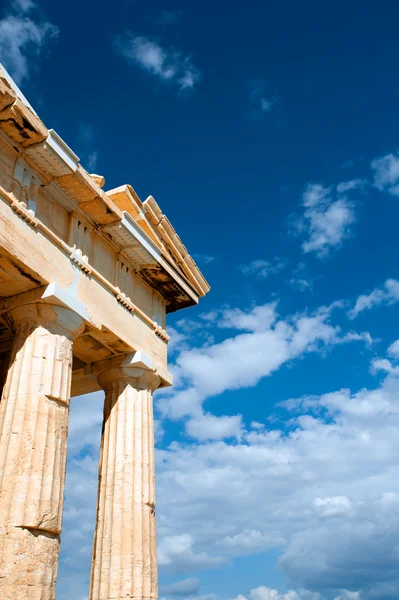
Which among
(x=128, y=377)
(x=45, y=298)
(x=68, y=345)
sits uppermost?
(x=45, y=298)

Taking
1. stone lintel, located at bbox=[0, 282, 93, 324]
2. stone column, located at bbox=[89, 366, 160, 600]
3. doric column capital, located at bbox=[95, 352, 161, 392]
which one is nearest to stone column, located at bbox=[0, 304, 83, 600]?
stone lintel, located at bbox=[0, 282, 93, 324]

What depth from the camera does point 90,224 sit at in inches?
609

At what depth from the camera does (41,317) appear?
13117 millimetres

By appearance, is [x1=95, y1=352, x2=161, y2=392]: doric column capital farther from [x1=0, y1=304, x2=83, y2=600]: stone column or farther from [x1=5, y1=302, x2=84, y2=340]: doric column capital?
[x1=5, y1=302, x2=84, y2=340]: doric column capital

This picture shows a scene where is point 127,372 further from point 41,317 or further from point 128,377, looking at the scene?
point 41,317

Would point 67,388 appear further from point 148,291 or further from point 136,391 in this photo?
point 148,291

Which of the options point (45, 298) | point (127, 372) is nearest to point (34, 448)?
point (45, 298)

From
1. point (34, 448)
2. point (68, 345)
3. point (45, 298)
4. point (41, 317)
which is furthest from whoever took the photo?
point (68, 345)

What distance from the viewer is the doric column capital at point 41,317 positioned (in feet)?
43.0

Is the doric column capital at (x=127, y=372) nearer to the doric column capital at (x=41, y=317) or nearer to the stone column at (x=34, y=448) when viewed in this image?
the stone column at (x=34, y=448)

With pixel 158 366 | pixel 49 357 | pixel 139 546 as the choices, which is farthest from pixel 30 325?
pixel 139 546

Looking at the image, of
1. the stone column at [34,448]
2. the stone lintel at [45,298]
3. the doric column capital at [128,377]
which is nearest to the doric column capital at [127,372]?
the doric column capital at [128,377]

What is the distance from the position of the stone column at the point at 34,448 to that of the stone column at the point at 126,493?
8.86 feet

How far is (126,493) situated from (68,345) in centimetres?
411
